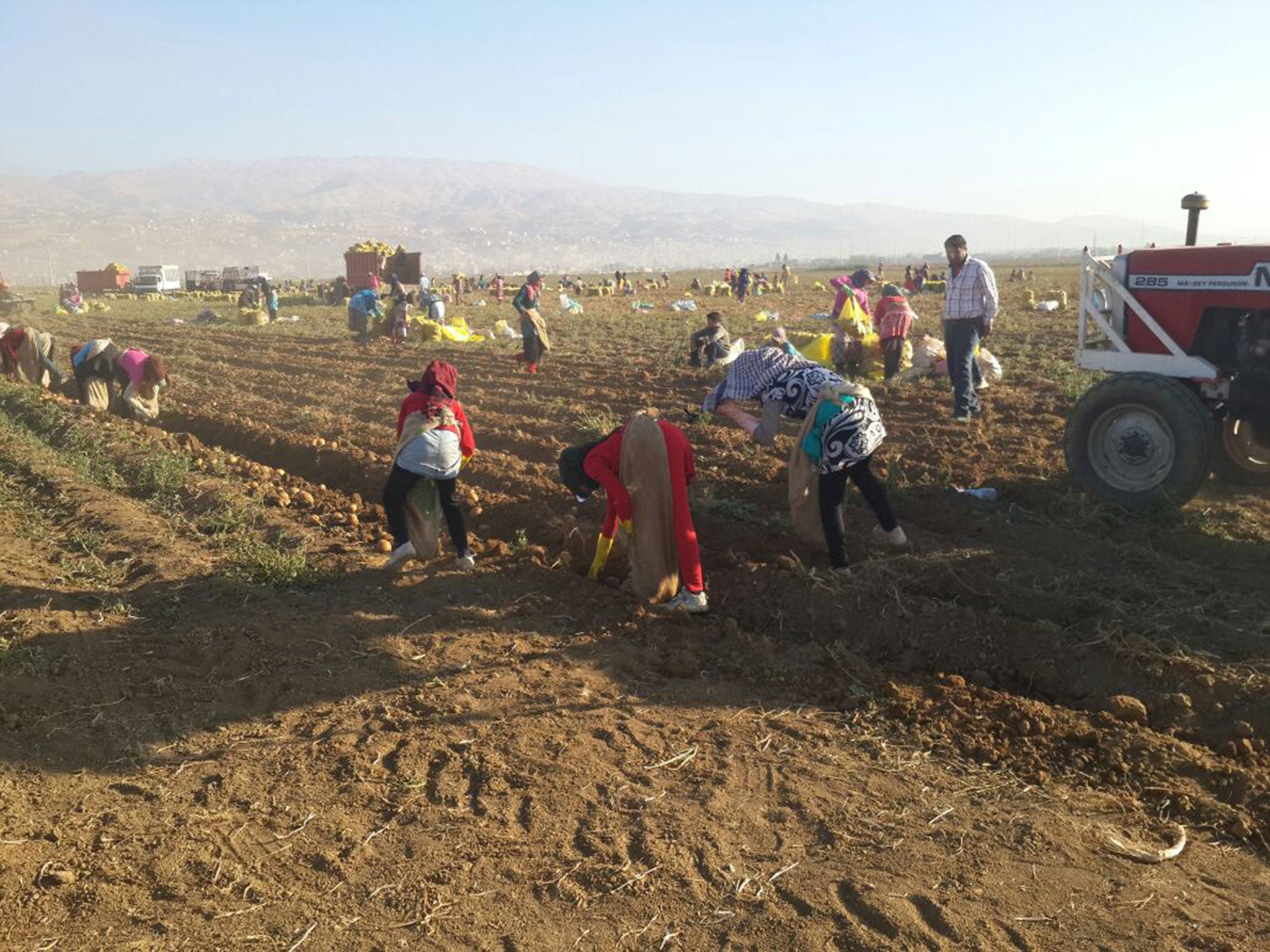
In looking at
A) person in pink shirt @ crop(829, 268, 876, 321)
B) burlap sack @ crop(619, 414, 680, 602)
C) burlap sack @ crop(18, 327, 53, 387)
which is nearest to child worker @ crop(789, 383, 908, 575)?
burlap sack @ crop(619, 414, 680, 602)

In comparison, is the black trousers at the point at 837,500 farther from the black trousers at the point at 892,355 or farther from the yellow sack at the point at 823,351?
the yellow sack at the point at 823,351

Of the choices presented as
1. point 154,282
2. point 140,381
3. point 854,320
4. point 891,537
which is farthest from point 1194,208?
point 154,282

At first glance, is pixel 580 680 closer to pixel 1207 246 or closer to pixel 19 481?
pixel 1207 246

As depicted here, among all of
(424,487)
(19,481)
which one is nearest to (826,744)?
(424,487)

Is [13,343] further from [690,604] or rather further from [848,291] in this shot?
[690,604]

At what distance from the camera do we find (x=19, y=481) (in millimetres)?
7980

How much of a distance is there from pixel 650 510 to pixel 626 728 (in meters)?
1.40

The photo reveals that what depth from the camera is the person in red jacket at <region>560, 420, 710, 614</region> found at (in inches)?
201

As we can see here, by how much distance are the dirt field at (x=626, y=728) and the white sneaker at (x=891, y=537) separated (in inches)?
4.4

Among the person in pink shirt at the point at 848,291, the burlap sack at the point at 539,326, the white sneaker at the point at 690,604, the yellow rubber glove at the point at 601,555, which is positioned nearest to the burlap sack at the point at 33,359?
the burlap sack at the point at 539,326

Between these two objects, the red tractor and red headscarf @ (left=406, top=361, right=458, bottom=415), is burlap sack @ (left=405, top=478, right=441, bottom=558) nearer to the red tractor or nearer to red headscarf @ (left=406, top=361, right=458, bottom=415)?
red headscarf @ (left=406, top=361, right=458, bottom=415)

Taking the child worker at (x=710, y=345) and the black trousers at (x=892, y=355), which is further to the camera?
the child worker at (x=710, y=345)

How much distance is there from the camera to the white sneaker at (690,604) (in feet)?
17.2

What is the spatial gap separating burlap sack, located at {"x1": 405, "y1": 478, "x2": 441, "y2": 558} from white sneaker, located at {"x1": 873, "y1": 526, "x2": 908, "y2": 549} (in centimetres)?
267
